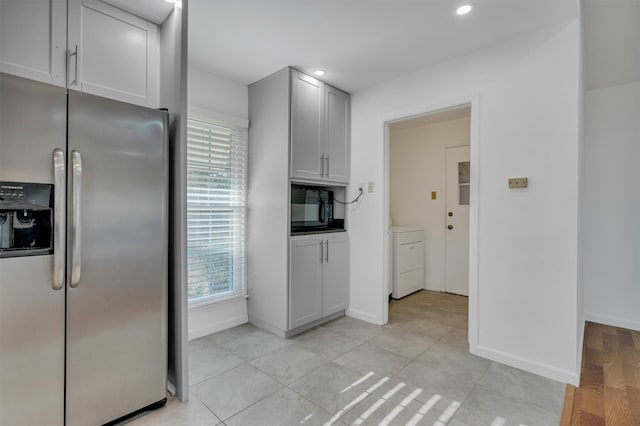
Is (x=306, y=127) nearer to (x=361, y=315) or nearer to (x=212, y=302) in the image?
(x=212, y=302)

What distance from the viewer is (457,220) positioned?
14.3 ft

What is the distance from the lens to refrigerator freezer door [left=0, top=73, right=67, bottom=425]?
1.35 meters

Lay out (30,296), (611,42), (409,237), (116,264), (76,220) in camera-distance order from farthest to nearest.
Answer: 1. (409,237)
2. (611,42)
3. (116,264)
4. (76,220)
5. (30,296)

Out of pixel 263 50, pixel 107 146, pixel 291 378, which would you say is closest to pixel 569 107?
pixel 263 50

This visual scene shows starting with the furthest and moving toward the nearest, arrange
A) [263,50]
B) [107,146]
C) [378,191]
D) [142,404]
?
[378,191] < [263,50] < [142,404] < [107,146]

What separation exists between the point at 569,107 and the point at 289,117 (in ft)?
7.03

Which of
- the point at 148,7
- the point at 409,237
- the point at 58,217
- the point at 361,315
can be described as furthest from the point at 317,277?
the point at 148,7

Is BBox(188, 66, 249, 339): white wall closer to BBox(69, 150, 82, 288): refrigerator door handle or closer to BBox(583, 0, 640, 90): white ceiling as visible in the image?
BBox(69, 150, 82, 288): refrigerator door handle

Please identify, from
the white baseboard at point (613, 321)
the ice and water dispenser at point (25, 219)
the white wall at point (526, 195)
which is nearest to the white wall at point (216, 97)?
the ice and water dispenser at point (25, 219)

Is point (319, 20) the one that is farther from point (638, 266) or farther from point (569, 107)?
point (638, 266)

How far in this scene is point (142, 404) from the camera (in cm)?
176

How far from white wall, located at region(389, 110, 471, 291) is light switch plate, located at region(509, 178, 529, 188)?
211cm

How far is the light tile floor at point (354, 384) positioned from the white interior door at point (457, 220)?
146cm

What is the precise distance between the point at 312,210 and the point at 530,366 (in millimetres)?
2246
